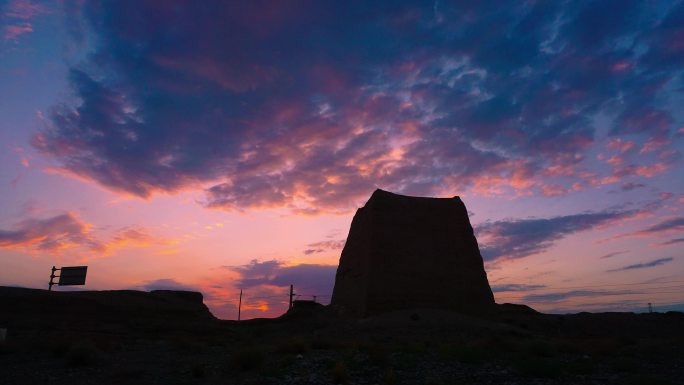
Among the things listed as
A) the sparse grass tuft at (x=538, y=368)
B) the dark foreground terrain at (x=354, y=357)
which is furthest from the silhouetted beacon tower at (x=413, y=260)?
the sparse grass tuft at (x=538, y=368)

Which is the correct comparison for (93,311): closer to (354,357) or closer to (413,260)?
(413,260)

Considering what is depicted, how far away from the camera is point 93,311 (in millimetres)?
33594

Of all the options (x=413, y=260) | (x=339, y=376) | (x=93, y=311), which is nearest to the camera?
(x=339, y=376)

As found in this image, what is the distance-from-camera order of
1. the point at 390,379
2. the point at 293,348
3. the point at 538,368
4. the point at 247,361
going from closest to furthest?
the point at 390,379 < the point at 538,368 < the point at 247,361 < the point at 293,348

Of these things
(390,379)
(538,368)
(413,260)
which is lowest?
(390,379)

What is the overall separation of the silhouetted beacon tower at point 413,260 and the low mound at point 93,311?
13.8 meters

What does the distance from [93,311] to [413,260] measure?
23.7 metres

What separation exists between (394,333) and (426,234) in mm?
10861

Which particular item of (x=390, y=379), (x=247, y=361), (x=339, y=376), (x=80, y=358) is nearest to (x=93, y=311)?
(x=80, y=358)

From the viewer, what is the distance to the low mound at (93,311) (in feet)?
95.9

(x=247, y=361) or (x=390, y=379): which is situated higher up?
(x=247, y=361)

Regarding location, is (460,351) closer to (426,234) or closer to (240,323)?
(426,234)

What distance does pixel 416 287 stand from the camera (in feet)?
103

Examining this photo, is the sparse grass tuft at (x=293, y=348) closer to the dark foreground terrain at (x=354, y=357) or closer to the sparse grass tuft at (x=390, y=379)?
→ the dark foreground terrain at (x=354, y=357)
